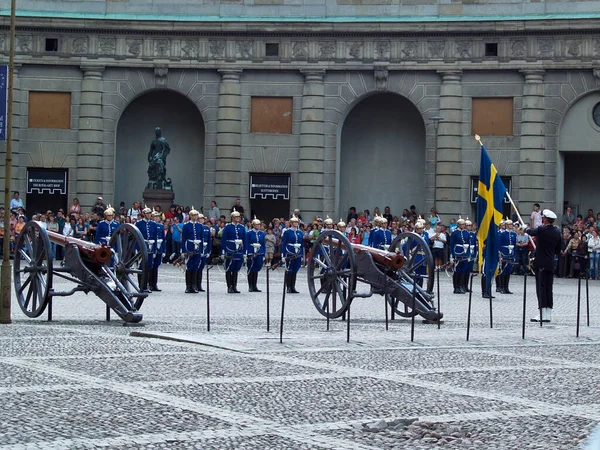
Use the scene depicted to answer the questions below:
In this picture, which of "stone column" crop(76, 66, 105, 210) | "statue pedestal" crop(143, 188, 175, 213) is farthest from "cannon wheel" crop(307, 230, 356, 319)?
"stone column" crop(76, 66, 105, 210)

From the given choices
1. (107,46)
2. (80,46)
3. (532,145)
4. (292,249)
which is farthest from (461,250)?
(80,46)

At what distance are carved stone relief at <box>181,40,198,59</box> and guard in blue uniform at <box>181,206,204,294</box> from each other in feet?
54.1

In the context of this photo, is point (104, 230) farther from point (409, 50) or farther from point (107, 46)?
point (409, 50)

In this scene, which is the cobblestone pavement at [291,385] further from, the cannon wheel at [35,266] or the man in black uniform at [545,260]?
the man in black uniform at [545,260]

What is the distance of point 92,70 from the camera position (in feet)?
141

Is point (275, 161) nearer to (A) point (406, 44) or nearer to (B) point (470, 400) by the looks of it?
(A) point (406, 44)

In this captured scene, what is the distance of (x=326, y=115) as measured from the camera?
4269 centimetres

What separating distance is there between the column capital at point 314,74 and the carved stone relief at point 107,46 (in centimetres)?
651

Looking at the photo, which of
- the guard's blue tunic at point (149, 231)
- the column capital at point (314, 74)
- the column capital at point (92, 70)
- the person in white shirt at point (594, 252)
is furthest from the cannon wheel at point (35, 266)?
the column capital at point (92, 70)

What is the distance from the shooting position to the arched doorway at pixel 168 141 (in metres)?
44.9

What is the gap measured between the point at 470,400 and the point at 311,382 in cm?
159

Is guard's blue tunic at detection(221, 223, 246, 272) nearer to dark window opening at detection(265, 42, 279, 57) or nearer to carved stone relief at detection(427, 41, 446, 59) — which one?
dark window opening at detection(265, 42, 279, 57)

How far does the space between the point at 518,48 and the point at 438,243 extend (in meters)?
8.91

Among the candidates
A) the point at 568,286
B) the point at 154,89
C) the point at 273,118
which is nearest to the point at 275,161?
the point at 273,118
